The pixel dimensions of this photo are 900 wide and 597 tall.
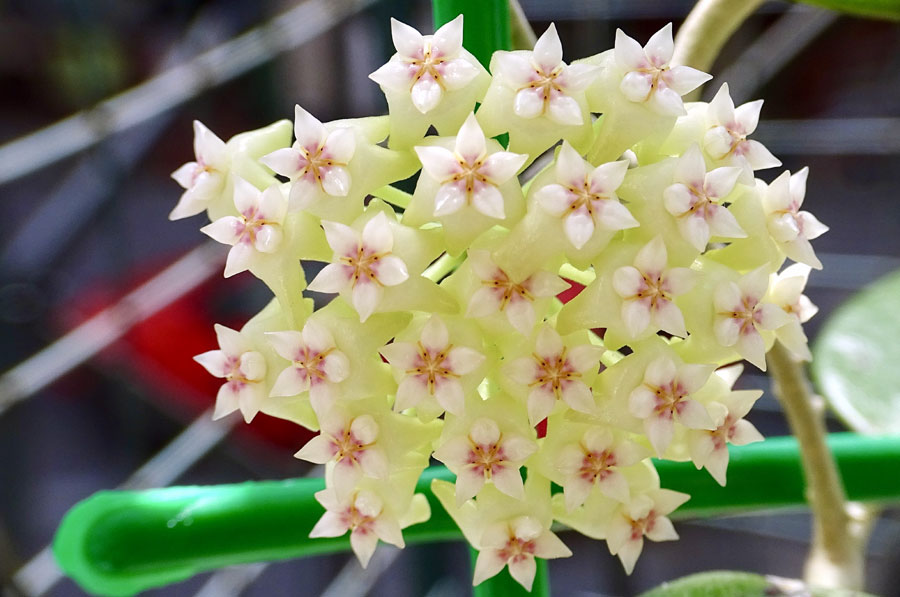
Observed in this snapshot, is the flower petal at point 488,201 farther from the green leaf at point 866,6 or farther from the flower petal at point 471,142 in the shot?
the green leaf at point 866,6

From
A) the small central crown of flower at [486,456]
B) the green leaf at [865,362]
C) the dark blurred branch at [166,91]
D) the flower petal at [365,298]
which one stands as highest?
the dark blurred branch at [166,91]

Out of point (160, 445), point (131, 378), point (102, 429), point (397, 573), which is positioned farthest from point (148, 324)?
point (397, 573)

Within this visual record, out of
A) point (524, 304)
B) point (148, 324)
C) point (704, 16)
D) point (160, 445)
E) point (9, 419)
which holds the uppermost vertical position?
point (148, 324)

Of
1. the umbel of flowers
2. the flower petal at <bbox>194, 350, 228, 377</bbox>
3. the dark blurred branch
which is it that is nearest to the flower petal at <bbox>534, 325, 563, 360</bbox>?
the umbel of flowers

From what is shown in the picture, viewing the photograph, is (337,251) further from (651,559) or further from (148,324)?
(651,559)

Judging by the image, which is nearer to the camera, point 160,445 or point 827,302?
point 160,445

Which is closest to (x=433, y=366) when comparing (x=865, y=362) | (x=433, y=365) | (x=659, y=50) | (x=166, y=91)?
(x=433, y=365)

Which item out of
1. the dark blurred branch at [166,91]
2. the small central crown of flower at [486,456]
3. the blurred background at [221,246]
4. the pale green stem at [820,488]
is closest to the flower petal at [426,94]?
the small central crown of flower at [486,456]

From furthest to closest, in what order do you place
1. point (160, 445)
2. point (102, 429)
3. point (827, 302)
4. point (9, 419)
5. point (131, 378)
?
point (827, 302), point (102, 429), point (160, 445), point (131, 378), point (9, 419)
